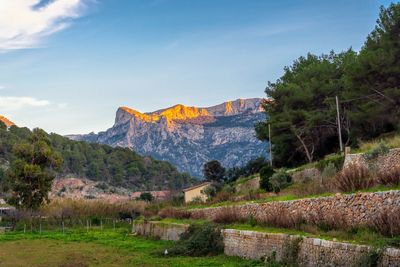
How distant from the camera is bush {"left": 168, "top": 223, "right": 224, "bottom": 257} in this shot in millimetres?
17297

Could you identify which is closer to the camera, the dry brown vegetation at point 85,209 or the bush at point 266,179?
the bush at point 266,179

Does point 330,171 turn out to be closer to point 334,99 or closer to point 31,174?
point 334,99

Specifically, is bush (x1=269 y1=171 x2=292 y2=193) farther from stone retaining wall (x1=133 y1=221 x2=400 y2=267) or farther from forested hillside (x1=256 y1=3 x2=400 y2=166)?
stone retaining wall (x1=133 y1=221 x2=400 y2=267)

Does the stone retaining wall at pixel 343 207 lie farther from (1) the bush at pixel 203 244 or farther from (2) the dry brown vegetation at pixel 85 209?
(2) the dry brown vegetation at pixel 85 209

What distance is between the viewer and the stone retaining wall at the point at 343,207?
1161 centimetres

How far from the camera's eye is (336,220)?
41.0 feet

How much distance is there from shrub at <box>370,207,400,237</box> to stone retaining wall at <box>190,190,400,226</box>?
57cm

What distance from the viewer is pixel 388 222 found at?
10.3m

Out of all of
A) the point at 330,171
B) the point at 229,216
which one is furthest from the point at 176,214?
the point at 330,171

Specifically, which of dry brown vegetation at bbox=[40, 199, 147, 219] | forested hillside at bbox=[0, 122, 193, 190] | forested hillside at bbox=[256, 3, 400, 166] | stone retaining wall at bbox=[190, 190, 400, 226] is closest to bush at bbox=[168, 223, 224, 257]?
stone retaining wall at bbox=[190, 190, 400, 226]

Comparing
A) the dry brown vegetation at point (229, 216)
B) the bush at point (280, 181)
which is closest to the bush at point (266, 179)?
the bush at point (280, 181)

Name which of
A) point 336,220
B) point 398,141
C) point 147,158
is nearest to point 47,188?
point 398,141

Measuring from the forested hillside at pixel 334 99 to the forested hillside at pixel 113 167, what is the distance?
207 ft

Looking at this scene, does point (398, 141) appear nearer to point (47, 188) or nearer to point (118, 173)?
point (47, 188)
